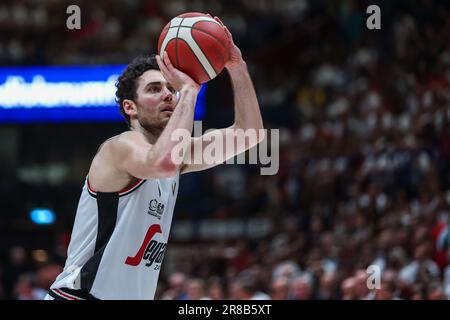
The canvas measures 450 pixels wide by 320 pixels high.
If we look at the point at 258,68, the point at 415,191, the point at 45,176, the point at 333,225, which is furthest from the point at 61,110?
the point at 415,191

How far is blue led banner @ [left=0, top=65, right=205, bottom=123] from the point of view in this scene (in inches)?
581

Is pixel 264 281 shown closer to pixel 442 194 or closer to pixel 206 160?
pixel 442 194

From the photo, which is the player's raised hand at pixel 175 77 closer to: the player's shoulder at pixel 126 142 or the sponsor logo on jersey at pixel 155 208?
the player's shoulder at pixel 126 142

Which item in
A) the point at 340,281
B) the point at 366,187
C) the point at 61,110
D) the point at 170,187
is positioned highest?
the point at 61,110

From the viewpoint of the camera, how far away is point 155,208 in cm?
467

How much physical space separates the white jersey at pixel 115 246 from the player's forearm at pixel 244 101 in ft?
2.30

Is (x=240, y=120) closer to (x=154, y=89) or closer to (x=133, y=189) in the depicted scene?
(x=154, y=89)

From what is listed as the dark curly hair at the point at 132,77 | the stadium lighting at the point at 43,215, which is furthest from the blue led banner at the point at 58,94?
the dark curly hair at the point at 132,77

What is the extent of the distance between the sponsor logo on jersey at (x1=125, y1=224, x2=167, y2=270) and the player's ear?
0.68m

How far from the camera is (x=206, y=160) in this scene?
510 cm

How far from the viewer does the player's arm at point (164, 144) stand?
14.2ft

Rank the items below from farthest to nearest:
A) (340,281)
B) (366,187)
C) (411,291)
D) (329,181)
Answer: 1. (329,181)
2. (366,187)
3. (340,281)
4. (411,291)

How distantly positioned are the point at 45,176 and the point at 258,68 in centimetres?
467

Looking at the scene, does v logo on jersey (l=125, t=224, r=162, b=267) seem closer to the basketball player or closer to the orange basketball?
the basketball player
